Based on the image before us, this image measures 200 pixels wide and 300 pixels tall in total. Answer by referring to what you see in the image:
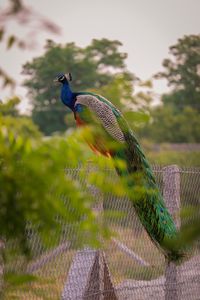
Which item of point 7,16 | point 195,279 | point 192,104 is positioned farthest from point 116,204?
point 192,104

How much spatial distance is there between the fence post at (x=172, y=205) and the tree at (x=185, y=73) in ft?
141

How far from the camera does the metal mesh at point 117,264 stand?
6.80 meters

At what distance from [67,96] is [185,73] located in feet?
144

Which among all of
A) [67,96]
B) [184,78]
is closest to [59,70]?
[184,78]

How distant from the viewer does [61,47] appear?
2121 inches

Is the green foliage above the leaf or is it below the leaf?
above

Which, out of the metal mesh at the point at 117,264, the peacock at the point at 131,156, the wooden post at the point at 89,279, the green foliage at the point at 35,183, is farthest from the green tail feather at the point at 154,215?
the green foliage at the point at 35,183

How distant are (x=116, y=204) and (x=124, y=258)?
19.4 inches

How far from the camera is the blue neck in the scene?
377 inches

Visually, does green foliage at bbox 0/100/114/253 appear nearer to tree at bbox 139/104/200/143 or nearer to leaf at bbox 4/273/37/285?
leaf at bbox 4/273/37/285

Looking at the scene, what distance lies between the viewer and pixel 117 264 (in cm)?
788

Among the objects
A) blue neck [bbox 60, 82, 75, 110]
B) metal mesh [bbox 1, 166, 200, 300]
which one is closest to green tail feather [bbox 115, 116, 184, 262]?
metal mesh [bbox 1, 166, 200, 300]

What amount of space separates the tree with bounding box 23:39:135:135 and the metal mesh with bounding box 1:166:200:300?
4224 centimetres

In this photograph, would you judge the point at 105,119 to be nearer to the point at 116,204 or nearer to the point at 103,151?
the point at 103,151
